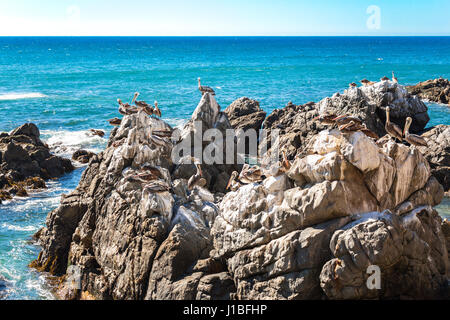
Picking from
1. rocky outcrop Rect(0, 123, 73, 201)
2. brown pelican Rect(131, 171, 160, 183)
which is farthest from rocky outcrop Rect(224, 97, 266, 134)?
brown pelican Rect(131, 171, 160, 183)

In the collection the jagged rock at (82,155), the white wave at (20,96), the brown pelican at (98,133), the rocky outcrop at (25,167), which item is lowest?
the rocky outcrop at (25,167)

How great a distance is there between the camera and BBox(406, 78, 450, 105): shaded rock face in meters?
47.2

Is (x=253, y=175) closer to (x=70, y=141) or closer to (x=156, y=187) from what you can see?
(x=156, y=187)

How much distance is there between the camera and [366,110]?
26.7 m

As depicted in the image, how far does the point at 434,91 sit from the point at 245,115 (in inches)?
946

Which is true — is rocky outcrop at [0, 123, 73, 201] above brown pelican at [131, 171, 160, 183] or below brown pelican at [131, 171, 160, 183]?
above

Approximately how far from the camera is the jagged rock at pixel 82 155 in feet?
104

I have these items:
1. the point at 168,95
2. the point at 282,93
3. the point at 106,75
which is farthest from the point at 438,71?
the point at 106,75

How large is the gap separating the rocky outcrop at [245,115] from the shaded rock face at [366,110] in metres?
3.49

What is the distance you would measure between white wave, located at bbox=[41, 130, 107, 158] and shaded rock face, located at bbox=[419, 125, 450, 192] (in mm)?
20285

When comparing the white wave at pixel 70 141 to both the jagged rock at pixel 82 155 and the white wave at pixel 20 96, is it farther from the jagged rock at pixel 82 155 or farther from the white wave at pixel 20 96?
the white wave at pixel 20 96

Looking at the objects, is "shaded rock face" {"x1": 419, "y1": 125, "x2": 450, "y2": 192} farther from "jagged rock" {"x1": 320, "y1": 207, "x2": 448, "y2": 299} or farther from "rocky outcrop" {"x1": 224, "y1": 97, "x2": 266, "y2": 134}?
"jagged rock" {"x1": 320, "y1": 207, "x2": 448, "y2": 299}

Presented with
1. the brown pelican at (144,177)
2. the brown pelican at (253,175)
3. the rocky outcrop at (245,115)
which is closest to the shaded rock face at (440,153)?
the rocky outcrop at (245,115)

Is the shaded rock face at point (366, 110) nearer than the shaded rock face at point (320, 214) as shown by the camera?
No
